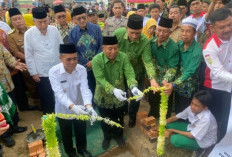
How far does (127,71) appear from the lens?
3.28 metres

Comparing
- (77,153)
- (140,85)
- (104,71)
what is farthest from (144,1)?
(77,153)

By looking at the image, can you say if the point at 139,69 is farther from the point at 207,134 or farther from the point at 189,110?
the point at 207,134

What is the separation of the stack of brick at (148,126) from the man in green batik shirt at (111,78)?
0.52 metres

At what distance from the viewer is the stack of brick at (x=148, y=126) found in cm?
377

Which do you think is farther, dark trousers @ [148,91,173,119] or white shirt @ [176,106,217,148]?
dark trousers @ [148,91,173,119]

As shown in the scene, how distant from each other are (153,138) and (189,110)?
0.90m

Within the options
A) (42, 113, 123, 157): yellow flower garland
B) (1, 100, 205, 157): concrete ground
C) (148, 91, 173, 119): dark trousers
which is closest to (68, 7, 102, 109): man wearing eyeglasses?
(148, 91, 173, 119): dark trousers

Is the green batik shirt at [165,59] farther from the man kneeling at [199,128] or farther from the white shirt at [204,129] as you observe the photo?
the white shirt at [204,129]

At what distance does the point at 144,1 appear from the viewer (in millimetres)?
9773

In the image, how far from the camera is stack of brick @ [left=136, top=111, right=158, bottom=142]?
3766mm

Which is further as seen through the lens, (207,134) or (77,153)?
(77,153)

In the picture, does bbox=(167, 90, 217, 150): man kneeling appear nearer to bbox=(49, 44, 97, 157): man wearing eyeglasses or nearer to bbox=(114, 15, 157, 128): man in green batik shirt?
bbox=(114, 15, 157, 128): man in green batik shirt

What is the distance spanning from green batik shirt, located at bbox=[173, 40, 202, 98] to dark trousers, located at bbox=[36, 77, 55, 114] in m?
2.50

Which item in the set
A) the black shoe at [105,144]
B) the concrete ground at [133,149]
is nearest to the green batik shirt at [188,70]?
the concrete ground at [133,149]
